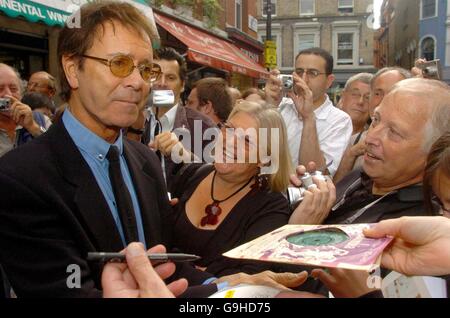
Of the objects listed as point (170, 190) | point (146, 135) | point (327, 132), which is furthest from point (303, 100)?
point (170, 190)

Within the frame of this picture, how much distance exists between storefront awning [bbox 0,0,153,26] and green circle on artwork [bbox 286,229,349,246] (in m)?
4.38

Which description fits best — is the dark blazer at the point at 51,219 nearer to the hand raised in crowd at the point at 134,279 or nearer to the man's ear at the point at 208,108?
the hand raised in crowd at the point at 134,279

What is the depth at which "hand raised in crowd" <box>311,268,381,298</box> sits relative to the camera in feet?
3.49

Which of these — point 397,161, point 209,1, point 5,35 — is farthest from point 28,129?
point 209,1

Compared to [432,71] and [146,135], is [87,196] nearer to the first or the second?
[146,135]

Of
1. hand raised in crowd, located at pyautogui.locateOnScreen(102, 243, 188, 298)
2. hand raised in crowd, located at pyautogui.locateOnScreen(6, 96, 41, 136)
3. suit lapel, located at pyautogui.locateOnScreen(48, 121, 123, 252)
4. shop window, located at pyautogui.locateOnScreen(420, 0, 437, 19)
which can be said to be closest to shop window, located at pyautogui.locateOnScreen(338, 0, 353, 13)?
shop window, located at pyautogui.locateOnScreen(420, 0, 437, 19)

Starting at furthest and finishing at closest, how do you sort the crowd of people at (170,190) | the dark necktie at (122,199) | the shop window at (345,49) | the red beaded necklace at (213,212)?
the shop window at (345,49) → the red beaded necklace at (213,212) → the dark necktie at (122,199) → the crowd of people at (170,190)

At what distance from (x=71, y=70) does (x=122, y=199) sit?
468mm

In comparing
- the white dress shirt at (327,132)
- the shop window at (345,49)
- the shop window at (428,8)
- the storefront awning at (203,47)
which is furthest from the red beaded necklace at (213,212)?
the shop window at (345,49)

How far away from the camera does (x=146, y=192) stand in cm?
164

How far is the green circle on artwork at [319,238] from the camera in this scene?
98 centimetres

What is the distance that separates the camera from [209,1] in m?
11.5
